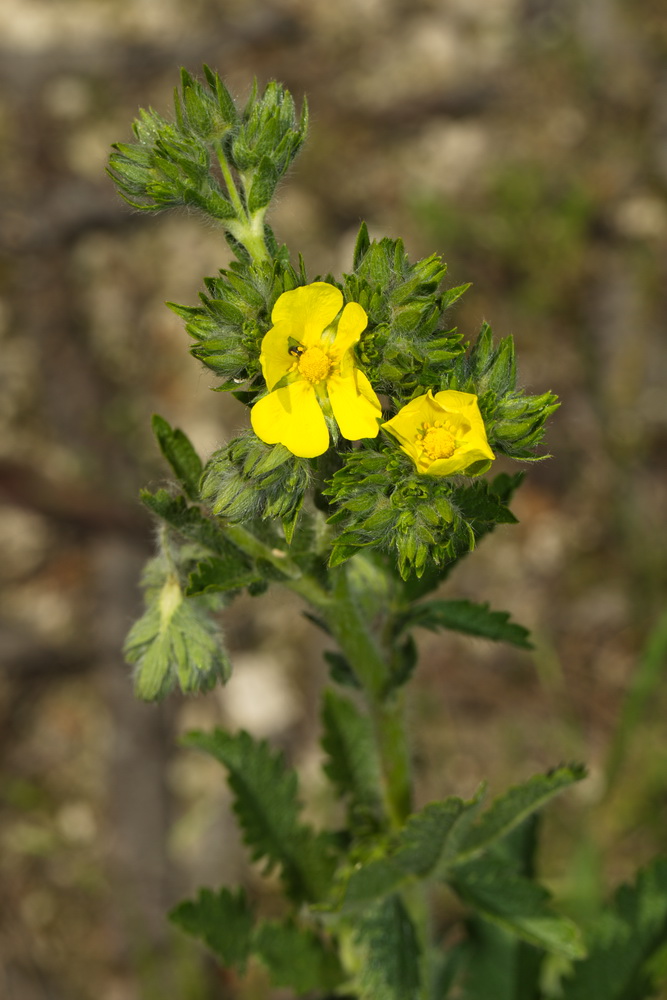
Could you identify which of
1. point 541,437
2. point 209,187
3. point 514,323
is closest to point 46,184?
point 514,323

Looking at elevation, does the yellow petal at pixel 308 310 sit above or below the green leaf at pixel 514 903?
above

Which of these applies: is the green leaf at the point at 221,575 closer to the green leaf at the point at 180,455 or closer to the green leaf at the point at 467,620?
the green leaf at the point at 180,455

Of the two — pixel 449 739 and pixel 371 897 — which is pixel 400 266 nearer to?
pixel 371 897

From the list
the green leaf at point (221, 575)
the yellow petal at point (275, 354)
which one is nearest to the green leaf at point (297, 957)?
the green leaf at point (221, 575)

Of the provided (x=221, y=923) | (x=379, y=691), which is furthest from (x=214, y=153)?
(x=221, y=923)

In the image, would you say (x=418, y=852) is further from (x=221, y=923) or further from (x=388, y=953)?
(x=221, y=923)

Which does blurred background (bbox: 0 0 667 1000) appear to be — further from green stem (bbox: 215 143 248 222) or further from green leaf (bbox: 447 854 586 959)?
green stem (bbox: 215 143 248 222)
